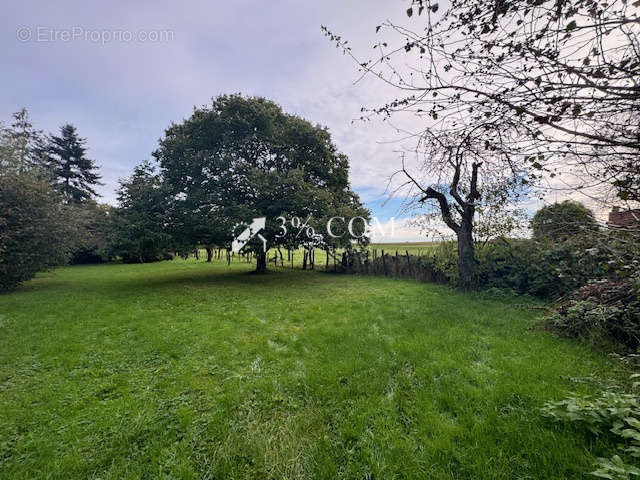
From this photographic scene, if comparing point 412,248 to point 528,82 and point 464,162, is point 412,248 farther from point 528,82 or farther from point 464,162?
point 528,82

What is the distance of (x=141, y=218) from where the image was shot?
26.3ft

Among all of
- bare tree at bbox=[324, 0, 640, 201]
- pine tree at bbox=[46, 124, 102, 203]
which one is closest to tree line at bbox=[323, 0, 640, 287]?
bare tree at bbox=[324, 0, 640, 201]

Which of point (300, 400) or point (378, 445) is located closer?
point (378, 445)

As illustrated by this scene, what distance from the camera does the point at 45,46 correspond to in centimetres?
487

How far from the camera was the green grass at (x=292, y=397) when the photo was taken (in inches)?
59.1

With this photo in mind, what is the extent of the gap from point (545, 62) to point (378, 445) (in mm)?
2701

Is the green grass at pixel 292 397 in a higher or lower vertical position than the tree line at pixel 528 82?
lower

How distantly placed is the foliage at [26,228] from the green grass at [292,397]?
17.4 feet

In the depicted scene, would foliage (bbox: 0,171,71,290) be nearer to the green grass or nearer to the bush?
the green grass

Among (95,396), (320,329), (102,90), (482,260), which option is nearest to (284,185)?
(102,90)

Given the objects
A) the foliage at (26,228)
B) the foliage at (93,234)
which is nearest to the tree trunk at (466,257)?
the foliage at (26,228)

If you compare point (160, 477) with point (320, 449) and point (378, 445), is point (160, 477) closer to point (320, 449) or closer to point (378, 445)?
point (320, 449)

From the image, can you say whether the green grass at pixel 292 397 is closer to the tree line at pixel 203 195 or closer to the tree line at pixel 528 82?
the tree line at pixel 528 82

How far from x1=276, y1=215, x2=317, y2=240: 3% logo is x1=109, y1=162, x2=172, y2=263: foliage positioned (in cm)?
404
